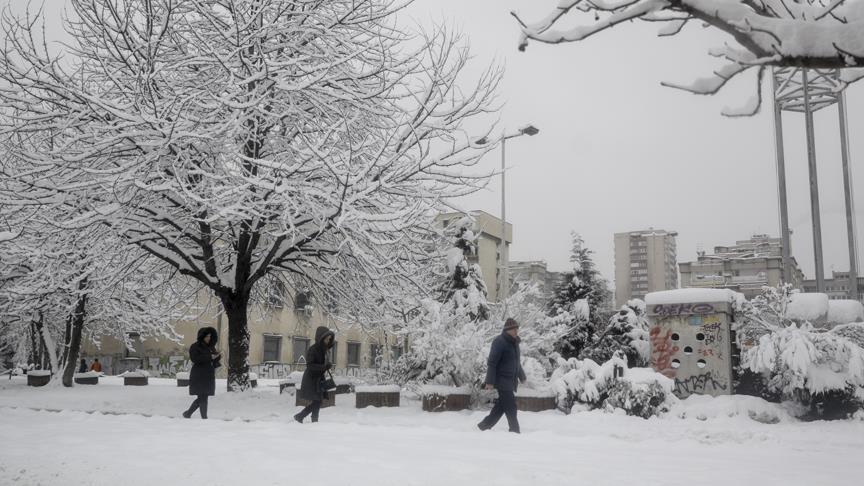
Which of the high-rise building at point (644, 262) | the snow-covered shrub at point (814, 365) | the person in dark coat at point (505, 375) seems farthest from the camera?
the high-rise building at point (644, 262)

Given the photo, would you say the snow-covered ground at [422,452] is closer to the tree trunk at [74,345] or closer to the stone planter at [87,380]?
the tree trunk at [74,345]

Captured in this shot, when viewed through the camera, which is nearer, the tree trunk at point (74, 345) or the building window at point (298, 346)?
the tree trunk at point (74, 345)

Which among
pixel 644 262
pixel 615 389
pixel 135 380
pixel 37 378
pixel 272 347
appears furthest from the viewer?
pixel 644 262

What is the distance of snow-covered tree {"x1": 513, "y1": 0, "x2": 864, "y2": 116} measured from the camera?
3633 mm

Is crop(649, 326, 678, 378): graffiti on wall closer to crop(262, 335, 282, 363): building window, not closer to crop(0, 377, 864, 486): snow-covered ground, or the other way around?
crop(0, 377, 864, 486): snow-covered ground

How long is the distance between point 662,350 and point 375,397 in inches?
233

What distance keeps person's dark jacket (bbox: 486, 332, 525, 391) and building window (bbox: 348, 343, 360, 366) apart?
44452mm

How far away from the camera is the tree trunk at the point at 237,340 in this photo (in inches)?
555

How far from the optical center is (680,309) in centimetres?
1387

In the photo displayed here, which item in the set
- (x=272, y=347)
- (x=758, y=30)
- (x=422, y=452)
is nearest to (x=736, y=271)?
(x=272, y=347)

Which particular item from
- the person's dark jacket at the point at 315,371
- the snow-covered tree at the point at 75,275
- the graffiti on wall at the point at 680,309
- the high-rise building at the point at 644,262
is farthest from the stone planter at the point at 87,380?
the high-rise building at the point at 644,262

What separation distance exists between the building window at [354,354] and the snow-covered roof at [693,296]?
4029 cm

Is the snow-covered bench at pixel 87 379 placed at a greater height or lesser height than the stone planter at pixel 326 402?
lesser

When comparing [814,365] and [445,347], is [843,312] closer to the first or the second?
[814,365]
